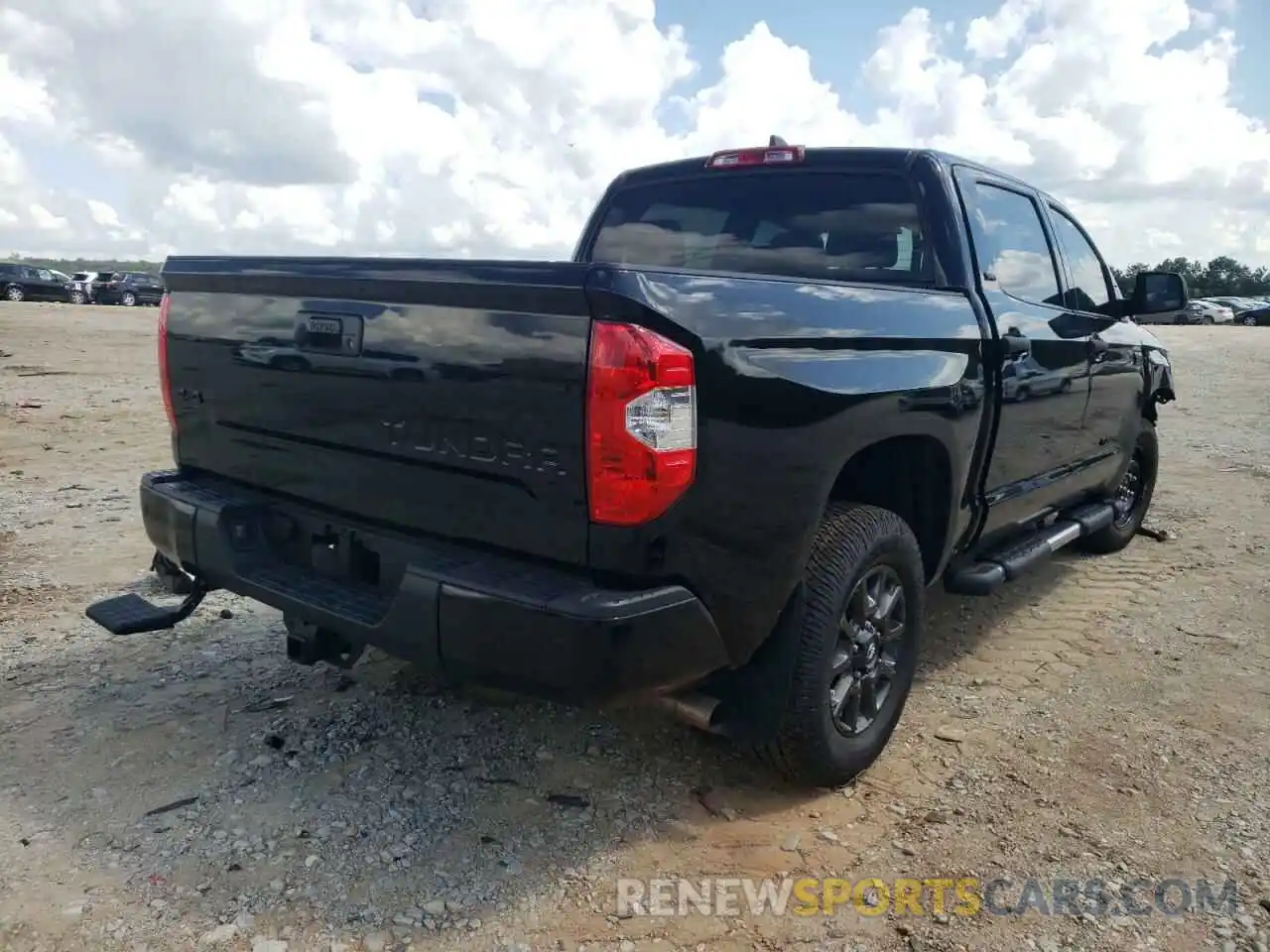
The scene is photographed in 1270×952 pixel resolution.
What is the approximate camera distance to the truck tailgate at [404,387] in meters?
2.35

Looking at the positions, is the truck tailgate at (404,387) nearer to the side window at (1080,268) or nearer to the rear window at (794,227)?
the rear window at (794,227)

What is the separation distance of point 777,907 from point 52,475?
6523 millimetres

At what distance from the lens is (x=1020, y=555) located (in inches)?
161

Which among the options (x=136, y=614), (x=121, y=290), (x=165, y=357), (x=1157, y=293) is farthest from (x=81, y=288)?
(x=1157, y=293)

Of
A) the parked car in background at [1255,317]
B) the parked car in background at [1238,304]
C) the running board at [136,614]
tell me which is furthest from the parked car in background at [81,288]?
the parked car in background at [1238,304]

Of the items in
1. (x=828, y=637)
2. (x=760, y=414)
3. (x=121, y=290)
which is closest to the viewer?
(x=760, y=414)

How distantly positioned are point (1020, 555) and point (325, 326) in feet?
9.43

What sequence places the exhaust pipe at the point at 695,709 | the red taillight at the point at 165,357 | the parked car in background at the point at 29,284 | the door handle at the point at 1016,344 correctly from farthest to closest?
the parked car in background at the point at 29,284
the door handle at the point at 1016,344
the red taillight at the point at 165,357
the exhaust pipe at the point at 695,709

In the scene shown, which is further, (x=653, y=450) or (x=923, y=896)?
(x=923, y=896)

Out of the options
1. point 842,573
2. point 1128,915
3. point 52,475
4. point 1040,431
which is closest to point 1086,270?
point 1040,431

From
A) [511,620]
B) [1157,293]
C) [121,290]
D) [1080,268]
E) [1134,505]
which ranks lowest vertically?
[1134,505]

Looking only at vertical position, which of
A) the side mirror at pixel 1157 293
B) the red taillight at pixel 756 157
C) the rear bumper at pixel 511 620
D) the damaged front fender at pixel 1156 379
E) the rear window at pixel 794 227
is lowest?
the rear bumper at pixel 511 620

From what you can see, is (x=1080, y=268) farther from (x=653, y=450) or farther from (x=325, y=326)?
(x=325, y=326)

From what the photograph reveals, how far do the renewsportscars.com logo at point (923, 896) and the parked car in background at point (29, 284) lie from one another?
1517 inches
